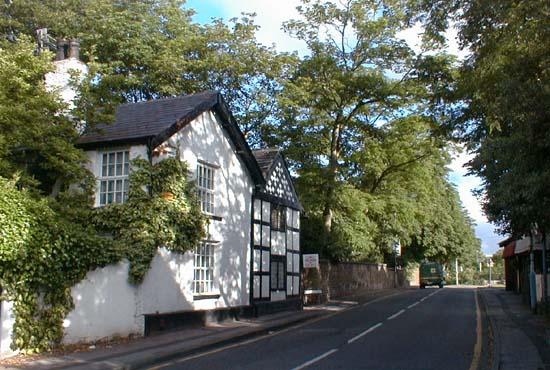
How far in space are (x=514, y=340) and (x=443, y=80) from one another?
26.3 feet

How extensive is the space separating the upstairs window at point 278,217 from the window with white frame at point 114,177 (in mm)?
8921

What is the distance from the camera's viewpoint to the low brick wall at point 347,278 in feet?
101

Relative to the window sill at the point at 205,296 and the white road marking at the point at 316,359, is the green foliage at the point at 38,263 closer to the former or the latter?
the window sill at the point at 205,296

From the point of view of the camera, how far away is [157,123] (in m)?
17.6

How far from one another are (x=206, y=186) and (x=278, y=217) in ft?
20.3

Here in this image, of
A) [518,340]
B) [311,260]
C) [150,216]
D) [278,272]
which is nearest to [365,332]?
[518,340]

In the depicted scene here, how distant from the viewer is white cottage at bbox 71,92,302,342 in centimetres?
1527

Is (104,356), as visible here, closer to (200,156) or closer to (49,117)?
(49,117)

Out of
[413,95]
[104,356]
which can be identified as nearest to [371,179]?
[413,95]

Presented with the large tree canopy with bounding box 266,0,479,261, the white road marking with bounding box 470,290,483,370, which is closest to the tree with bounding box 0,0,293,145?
the large tree canopy with bounding box 266,0,479,261

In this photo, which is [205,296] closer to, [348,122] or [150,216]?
[150,216]

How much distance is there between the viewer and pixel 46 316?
1297 cm

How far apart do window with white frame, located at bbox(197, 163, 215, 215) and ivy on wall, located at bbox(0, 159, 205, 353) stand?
66.0 inches

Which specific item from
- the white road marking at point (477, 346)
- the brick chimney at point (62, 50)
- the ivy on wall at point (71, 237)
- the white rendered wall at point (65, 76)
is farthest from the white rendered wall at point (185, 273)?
the white road marking at point (477, 346)
